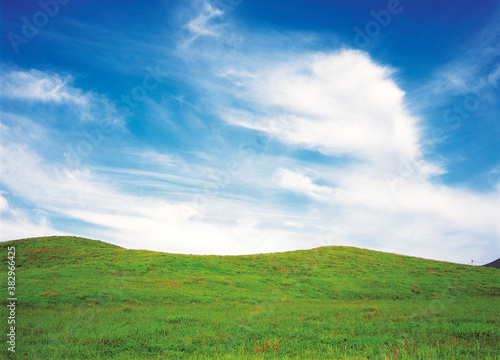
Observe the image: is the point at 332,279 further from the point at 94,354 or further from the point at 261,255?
the point at 94,354

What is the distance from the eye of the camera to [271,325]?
22.8 metres

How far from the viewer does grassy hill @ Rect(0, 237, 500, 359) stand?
1686 cm

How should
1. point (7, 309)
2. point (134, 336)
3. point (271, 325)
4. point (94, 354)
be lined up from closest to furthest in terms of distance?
point (94, 354), point (134, 336), point (271, 325), point (7, 309)

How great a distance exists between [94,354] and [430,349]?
1772cm

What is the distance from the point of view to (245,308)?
3306cm

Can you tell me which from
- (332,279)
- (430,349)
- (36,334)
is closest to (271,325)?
(430,349)

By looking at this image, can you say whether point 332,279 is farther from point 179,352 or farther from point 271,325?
point 179,352

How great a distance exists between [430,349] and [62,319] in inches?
1029

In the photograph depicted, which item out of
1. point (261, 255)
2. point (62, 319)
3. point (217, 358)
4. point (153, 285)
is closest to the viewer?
point (217, 358)

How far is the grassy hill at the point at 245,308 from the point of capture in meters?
16.9

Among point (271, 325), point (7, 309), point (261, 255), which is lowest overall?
point (7, 309)

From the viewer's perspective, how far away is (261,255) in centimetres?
7888

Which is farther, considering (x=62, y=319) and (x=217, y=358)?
(x=62, y=319)

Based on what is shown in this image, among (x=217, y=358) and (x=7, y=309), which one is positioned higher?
(x=217, y=358)
